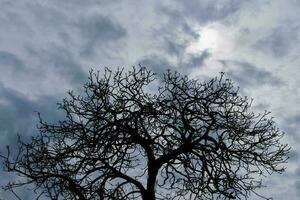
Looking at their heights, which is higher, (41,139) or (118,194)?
(41,139)

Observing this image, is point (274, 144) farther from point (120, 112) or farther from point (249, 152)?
point (120, 112)

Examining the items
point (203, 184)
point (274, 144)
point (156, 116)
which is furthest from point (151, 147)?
point (274, 144)

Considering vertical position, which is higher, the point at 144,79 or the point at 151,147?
the point at 144,79

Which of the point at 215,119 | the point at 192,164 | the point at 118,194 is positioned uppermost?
the point at 215,119

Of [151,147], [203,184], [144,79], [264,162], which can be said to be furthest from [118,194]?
[264,162]

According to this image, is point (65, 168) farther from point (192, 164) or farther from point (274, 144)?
point (274, 144)

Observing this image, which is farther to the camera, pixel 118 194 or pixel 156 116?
pixel 156 116

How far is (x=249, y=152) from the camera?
1266cm

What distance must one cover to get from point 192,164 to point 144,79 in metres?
2.72

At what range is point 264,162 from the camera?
12820 millimetres

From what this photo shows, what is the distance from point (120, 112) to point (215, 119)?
8.52 ft

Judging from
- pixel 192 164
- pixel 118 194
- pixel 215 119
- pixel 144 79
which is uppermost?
pixel 144 79

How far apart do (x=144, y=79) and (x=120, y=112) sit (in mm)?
1275

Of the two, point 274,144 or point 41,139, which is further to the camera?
point 274,144
